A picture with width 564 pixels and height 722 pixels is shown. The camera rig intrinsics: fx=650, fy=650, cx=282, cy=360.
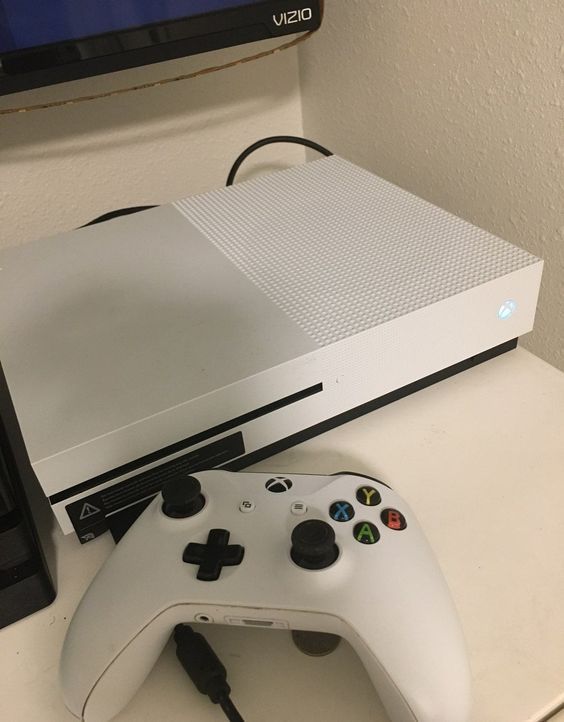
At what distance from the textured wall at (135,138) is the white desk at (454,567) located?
52 centimetres

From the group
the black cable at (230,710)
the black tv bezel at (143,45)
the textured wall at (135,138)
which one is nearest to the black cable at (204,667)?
the black cable at (230,710)

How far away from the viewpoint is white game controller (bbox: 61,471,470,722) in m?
0.34

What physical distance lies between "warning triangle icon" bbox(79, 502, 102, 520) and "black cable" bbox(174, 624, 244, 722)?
0.10 m

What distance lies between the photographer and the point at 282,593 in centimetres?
36

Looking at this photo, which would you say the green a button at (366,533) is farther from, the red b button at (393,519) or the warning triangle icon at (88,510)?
the warning triangle icon at (88,510)

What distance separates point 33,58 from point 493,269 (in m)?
0.44

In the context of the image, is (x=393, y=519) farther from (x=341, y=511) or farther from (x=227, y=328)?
(x=227, y=328)

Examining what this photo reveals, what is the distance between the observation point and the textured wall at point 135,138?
0.81 m

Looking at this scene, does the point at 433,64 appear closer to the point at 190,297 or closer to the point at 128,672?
the point at 190,297

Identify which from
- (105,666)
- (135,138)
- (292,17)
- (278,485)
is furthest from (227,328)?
(135,138)

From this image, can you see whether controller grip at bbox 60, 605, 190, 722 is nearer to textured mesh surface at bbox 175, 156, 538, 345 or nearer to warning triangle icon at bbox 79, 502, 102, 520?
warning triangle icon at bbox 79, 502, 102, 520

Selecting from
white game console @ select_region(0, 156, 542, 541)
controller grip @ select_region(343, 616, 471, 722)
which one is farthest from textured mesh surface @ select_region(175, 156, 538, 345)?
controller grip @ select_region(343, 616, 471, 722)

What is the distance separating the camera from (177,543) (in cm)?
39

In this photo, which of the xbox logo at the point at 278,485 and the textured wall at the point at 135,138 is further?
the textured wall at the point at 135,138
